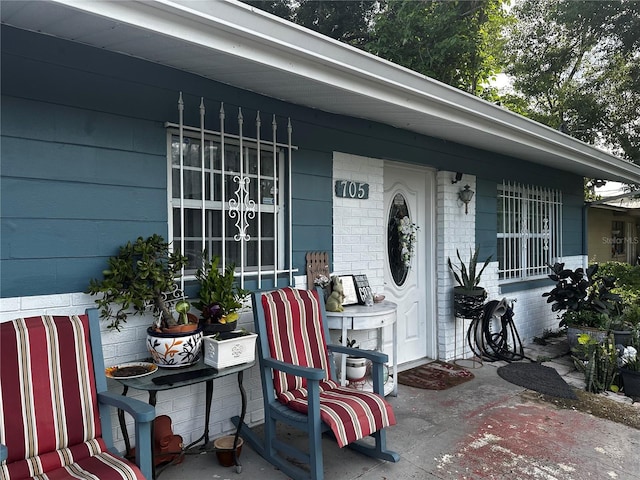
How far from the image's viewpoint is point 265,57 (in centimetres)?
222

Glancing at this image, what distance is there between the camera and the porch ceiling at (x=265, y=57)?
1812mm

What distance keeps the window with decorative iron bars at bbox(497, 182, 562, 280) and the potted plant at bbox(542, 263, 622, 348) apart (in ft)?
1.72

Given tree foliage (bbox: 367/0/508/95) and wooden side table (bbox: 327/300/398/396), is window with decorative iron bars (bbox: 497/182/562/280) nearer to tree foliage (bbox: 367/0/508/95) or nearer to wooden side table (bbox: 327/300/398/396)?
wooden side table (bbox: 327/300/398/396)

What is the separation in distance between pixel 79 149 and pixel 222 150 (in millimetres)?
812

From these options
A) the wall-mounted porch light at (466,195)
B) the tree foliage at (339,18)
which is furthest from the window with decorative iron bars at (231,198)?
the tree foliage at (339,18)

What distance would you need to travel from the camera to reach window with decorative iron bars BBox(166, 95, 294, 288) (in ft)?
8.66

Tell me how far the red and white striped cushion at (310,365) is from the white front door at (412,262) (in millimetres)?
1407

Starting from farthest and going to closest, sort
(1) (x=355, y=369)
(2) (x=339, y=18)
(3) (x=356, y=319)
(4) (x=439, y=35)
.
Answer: (2) (x=339, y=18) → (4) (x=439, y=35) → (1) (x=355, y=369) → (3) (x=356, y=319)

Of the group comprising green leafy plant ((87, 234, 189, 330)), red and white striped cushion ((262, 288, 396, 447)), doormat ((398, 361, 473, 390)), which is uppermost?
green leafy plant ((87, 234, 189, 330))

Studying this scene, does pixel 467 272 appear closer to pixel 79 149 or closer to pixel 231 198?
pixel 231 198

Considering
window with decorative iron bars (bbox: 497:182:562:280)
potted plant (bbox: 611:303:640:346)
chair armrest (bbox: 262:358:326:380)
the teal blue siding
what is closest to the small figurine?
chair armrest (bbox: 262:358:326:380)

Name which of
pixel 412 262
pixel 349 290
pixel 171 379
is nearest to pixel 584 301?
pixel 412 262

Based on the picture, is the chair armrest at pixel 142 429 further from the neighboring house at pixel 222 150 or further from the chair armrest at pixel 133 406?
the neighboring house at pixel 222 150

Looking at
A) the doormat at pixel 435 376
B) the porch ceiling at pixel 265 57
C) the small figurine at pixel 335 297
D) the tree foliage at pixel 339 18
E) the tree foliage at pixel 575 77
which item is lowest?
the doormat at pixel 435 376
